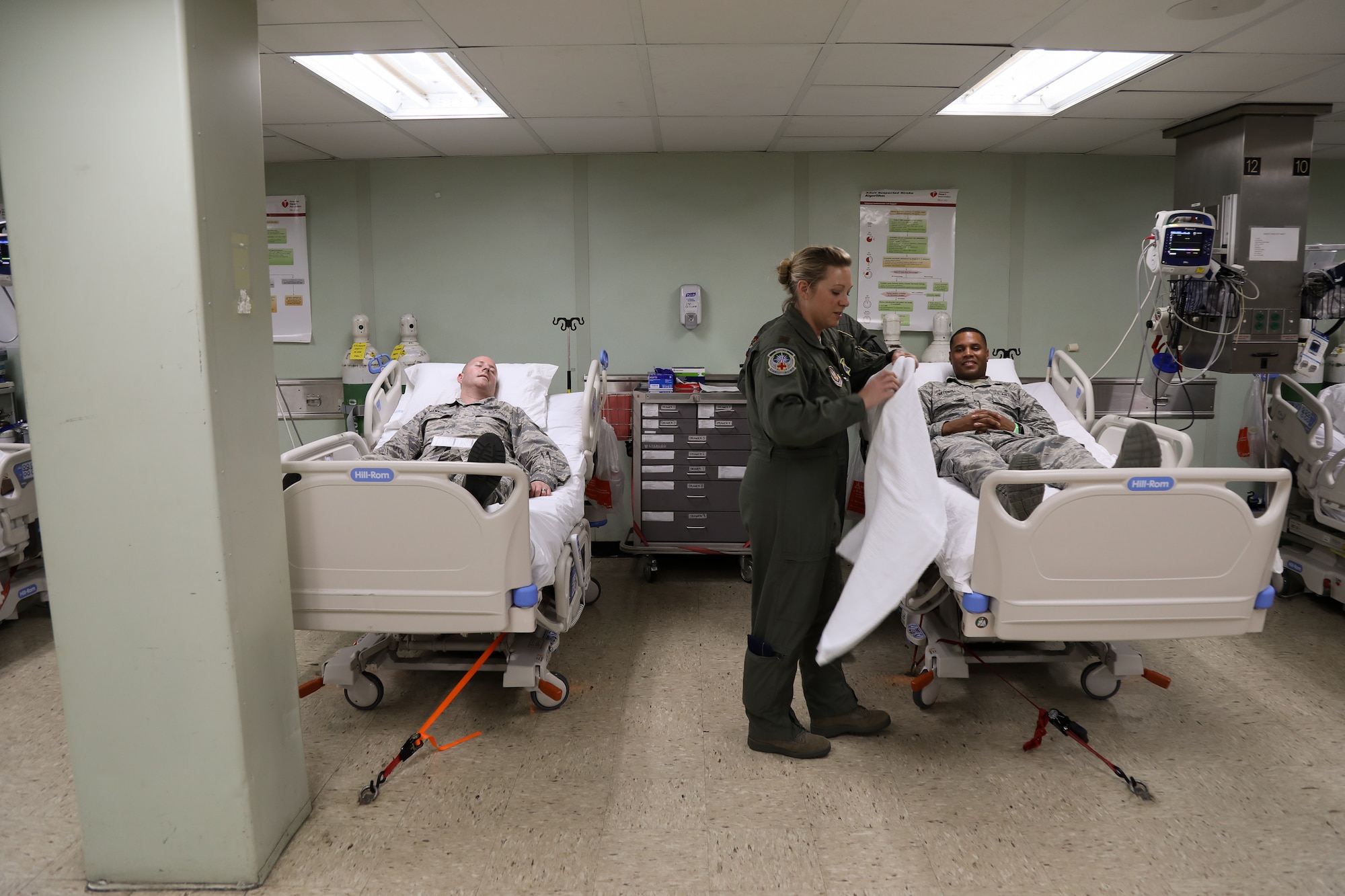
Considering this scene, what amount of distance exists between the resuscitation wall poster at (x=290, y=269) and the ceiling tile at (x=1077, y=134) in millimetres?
4553

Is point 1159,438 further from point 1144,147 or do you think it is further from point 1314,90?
point 1144,147

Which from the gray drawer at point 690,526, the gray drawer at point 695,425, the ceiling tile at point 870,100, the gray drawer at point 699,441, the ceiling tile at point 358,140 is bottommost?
the gray drawer at point 690,526

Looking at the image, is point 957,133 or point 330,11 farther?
point 957,133

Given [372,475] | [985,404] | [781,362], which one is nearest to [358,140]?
[372,475]

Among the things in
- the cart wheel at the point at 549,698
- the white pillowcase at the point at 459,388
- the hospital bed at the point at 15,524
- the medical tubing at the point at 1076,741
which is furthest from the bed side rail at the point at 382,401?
the medical tubing at the point at 1076,741

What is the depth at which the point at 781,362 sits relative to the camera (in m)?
2.56

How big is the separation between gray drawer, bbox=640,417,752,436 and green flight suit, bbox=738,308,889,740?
72.9 inches

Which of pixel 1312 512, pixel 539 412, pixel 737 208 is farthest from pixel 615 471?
pixel 1312 512

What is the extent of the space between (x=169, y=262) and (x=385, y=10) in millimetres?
1471

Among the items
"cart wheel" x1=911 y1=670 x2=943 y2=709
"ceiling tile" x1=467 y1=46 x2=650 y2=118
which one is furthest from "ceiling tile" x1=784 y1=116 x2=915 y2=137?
"cart wheel" x1=911 y1=670 x2=943 y2=709

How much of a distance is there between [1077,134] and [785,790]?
4089 millimetres

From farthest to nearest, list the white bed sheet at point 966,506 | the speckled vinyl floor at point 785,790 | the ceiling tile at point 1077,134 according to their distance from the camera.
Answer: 1. the ceiling tile at point 1077,134
2. the white bed sheet at point 966,506
3. the speckled vinyl floor at point 785,790

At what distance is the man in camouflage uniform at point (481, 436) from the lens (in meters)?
3.63

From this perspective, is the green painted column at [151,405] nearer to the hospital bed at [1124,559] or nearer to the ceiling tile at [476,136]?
the hospital bed at [1124,559]
